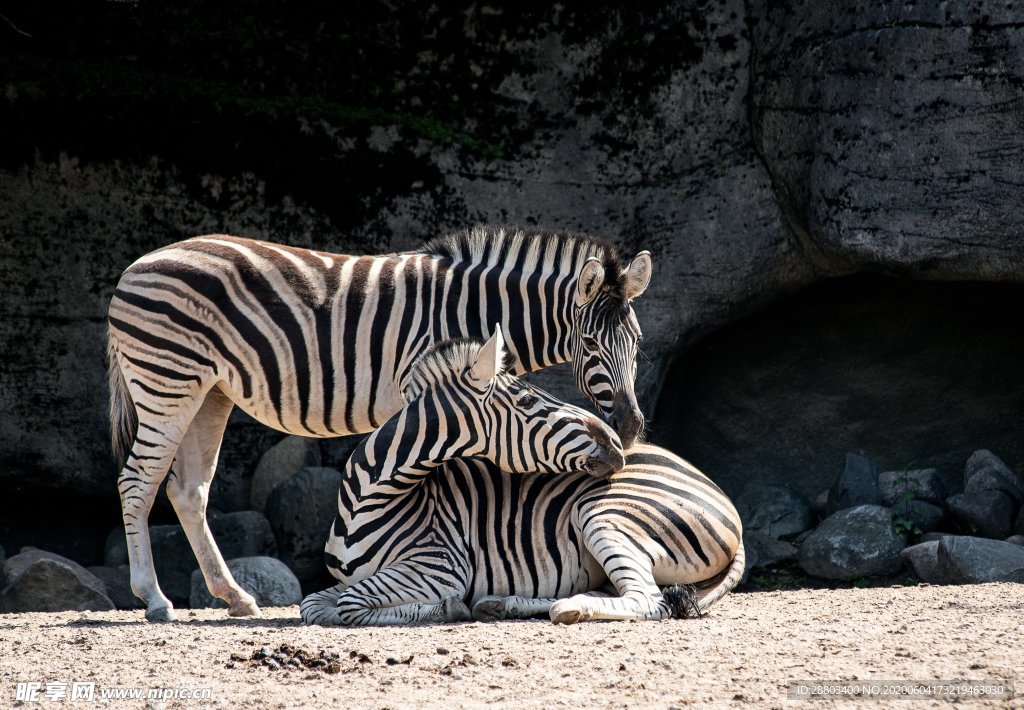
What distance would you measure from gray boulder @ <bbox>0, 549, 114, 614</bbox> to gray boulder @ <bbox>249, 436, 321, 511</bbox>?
2.15 meters

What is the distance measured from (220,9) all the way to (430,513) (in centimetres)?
606

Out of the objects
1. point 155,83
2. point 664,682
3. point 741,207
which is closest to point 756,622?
point 664,682

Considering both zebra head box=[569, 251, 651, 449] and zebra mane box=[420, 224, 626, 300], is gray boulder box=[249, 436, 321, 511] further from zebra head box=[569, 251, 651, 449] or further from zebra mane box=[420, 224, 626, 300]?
zebra head box=[569, 251, 651, 449]

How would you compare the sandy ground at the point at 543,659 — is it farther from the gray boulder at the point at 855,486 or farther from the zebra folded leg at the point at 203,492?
the gray boulder at the point at 855,486

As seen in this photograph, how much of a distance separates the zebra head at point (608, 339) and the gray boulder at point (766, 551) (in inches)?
106

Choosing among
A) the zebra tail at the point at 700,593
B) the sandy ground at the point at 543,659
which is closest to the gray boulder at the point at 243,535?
the sandy ground at the point at 543,659

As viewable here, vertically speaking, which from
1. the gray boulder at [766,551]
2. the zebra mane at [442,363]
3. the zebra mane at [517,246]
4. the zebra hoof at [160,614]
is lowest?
the gray boulder at [766,551]

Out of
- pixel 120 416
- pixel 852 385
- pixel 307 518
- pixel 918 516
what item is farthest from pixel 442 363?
pixel 852 385

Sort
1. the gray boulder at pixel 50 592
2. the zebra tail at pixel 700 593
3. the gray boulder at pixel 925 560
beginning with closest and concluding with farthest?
the zebra tail at pixel 700 593 < the gray boulder at pixel 50 592 < the gray boulder at pixel 925 560

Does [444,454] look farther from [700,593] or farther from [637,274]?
[637,274]

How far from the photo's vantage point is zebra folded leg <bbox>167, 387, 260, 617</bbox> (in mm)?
7848

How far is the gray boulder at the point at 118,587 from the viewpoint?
948 centimetres

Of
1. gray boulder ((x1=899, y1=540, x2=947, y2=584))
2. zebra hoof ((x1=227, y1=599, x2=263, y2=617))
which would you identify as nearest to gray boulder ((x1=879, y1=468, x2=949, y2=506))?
gray boulder ((x1=899, y1=540, x2=947, y2=584))

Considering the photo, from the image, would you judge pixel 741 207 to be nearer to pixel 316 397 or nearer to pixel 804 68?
pixel 804 68
